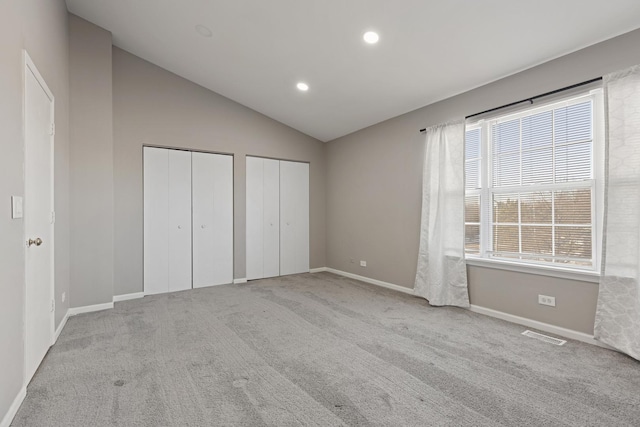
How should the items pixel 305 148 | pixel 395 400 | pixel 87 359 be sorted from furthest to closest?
pixel 305 148
pixel 87 359
pixel 395 400

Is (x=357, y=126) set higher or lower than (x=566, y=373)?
higher

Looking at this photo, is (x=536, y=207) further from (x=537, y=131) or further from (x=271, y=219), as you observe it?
(x=271, y=219)

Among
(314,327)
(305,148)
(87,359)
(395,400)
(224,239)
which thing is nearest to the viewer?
(395,400)

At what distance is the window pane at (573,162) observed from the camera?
2.89 meters

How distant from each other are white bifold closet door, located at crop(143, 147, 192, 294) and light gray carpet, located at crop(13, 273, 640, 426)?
106 centimetres

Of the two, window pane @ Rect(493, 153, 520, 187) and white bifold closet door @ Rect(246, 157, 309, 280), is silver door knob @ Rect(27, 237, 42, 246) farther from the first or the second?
window pane @ Rect(493, 153, 520, 187)

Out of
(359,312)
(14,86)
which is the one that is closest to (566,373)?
(359,312)

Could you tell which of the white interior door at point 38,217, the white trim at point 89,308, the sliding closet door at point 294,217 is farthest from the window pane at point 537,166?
the white trim at point 89,308

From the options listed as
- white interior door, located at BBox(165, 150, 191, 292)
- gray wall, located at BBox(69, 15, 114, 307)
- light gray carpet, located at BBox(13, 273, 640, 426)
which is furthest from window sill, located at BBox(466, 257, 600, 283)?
gray wall, located at BBox(69, 15, 114, 307)

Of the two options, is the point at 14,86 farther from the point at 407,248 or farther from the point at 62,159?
the point at 407,248

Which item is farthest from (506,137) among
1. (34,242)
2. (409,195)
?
(34,242)

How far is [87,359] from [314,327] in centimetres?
192

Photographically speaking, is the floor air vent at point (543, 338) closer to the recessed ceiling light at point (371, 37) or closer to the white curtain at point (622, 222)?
the white curtain at point (622, 222)

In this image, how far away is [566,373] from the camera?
225 cm
